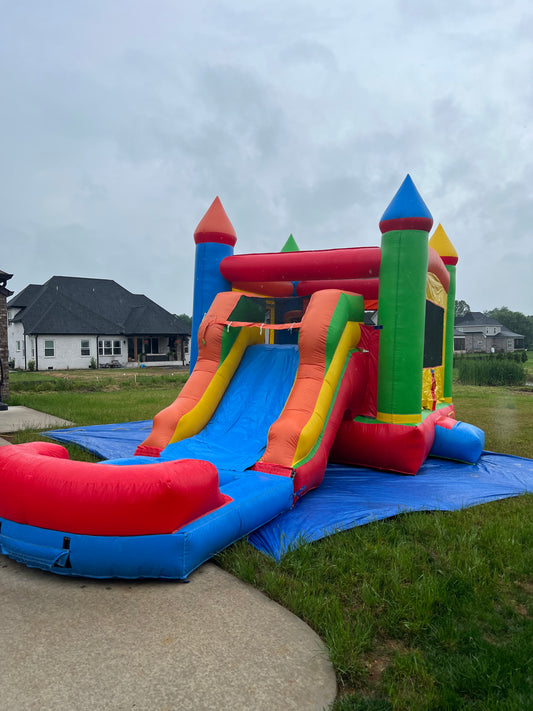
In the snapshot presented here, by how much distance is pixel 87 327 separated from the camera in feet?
82.5

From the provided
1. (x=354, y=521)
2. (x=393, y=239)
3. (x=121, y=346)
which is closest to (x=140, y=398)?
(x=393, y=239)

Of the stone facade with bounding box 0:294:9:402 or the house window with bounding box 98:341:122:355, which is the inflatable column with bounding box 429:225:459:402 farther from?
the house window with bounding box 98:341:122:355

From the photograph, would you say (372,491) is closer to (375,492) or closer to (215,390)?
(375,492)

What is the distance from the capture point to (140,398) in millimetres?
12836

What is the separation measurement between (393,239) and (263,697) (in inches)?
186

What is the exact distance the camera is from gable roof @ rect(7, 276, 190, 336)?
967 inches

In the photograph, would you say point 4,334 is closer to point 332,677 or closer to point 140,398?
point 140,398

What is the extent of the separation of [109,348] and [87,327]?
5.10ft

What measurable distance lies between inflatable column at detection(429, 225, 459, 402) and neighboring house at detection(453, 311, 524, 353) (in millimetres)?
53193

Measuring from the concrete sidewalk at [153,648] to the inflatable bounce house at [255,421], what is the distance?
8.4 inches

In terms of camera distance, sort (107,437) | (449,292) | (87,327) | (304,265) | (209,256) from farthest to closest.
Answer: (87,327) → (449,292) → (107,437) → (209,256) → (304,265)

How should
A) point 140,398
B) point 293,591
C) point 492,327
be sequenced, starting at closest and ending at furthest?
point 293,591 < point 140,398 < point 492,327

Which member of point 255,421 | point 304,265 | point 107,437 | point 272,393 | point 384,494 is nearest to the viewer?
point 384,494

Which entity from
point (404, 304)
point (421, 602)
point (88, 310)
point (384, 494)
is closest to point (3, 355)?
point (404, 304)
